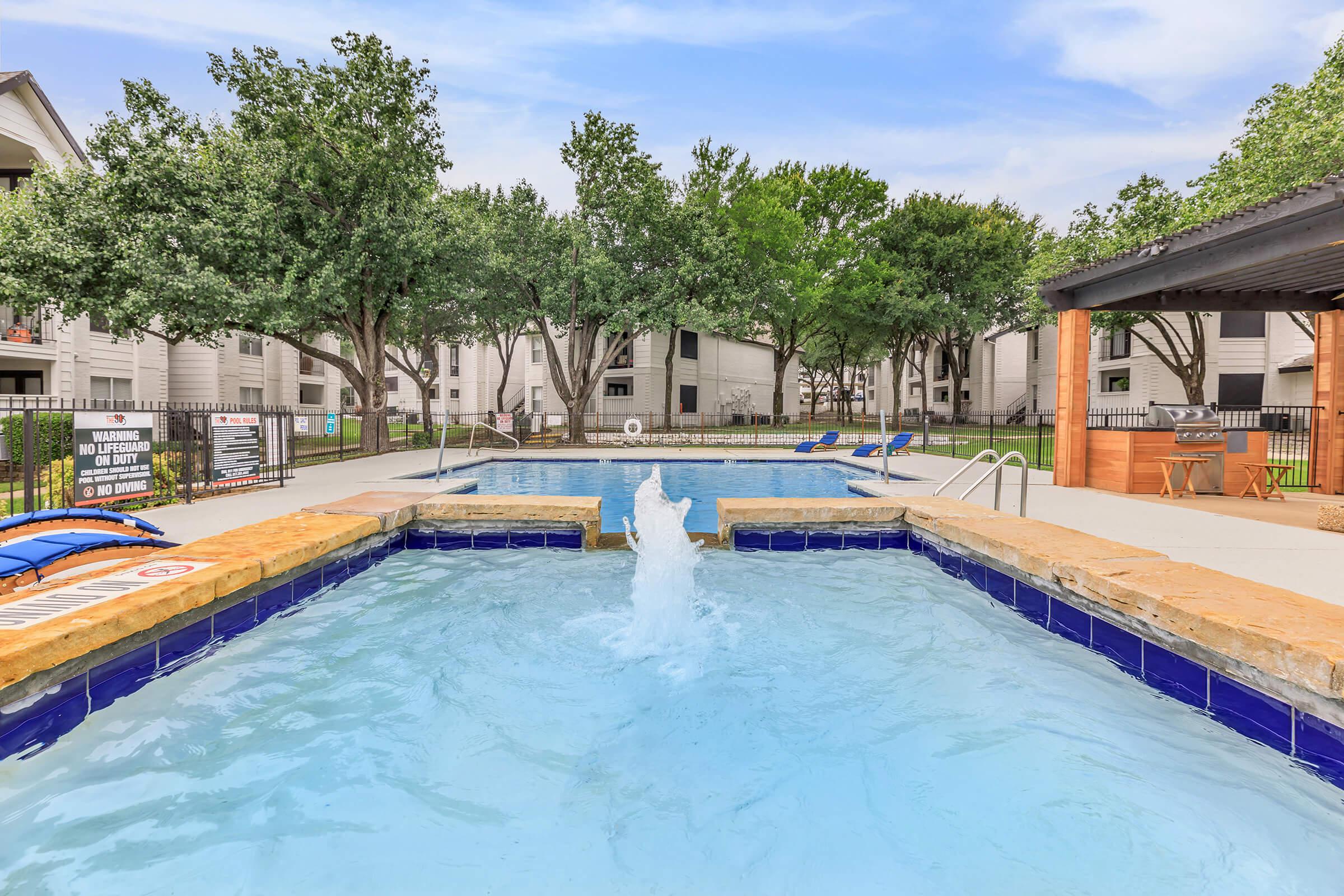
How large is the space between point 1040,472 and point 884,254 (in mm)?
23983

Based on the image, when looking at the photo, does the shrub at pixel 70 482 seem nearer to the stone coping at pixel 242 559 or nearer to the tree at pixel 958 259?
the stone coping at pixel 242 559

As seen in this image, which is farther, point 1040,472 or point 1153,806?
point 1040,472

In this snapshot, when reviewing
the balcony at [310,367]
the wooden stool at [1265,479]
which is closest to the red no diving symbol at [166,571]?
the wooden stool at [1265,479]

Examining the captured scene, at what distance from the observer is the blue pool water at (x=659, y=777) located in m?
2.38

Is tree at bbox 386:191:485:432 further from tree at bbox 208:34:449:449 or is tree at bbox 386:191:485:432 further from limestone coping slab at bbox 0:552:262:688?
limestone coping slab at bbox 0:552:262:688

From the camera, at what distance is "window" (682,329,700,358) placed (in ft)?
122

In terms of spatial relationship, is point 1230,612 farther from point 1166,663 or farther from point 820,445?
point 820,445

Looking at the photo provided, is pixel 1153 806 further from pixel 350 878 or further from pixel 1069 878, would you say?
pixel 350 878

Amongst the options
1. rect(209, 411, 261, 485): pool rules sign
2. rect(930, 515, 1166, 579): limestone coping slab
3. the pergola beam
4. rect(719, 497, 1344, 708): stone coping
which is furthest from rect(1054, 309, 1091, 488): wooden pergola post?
rect(209, 411, 261, 485): pool rules sign

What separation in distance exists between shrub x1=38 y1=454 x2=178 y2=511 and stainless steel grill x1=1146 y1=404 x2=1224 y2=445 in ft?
47.5

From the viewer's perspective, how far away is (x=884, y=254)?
33156 mm

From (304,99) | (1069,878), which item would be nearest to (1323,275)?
(1069,878)

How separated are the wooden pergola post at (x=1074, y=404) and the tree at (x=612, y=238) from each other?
13.5 meters

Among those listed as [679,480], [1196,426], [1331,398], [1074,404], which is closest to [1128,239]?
[1331,398]
